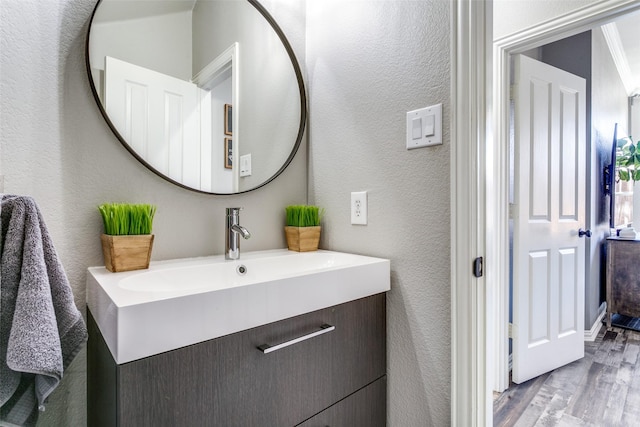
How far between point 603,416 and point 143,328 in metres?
2.06

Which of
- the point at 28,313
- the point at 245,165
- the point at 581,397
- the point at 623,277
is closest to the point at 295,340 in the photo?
the point at 28,313

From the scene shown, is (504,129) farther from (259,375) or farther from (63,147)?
(63,147)

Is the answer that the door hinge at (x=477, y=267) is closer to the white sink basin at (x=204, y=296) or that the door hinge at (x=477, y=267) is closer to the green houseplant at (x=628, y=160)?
the white sink basin at (x=204, y=296)

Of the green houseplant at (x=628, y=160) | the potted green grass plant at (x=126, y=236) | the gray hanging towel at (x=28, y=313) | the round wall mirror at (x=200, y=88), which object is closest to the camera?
the gray hanging towel at (x=28, y=313)

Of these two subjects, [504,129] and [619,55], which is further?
[619,55]

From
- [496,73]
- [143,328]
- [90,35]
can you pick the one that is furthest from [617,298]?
[90,35]

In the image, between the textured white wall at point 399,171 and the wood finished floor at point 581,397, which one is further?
the wood finished floor at point 581,397

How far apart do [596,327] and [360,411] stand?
9.05ft

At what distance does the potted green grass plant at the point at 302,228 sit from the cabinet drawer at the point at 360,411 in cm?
49

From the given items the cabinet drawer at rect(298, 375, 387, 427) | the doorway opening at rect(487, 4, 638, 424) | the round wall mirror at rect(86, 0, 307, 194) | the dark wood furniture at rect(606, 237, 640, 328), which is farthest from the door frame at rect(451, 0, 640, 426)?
the dark wood furniture at rect(606, 237, 640, 328)

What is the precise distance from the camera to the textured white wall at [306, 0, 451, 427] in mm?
897

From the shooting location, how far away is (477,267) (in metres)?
0.86

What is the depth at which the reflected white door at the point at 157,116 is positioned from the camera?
0.91m

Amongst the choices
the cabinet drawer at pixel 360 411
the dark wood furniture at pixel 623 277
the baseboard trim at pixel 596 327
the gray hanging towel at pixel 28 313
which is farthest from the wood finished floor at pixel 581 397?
the gray hanging towel at pixel 28 313
